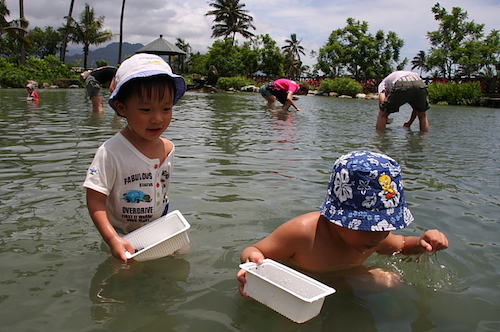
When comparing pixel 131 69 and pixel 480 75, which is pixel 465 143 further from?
pixel 480 75

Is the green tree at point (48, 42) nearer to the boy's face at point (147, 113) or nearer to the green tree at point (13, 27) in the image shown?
the green tree at point (13, 27)

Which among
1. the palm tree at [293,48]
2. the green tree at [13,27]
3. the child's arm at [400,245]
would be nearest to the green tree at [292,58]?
the palm tree at [293,48]

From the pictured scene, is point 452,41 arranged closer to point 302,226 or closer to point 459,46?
point 459,46

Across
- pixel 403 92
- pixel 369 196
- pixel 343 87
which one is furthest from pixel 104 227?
pixel 343 87

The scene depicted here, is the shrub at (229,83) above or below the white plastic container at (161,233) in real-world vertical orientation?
above

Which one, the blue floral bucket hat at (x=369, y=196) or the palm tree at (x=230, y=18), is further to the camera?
the palm tree at (x=230, y=18)

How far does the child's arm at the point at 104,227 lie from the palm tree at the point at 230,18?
52089 millimetres

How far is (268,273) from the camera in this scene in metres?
2.03

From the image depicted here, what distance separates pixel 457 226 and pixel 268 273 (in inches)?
79.9

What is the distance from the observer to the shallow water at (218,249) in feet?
6.57

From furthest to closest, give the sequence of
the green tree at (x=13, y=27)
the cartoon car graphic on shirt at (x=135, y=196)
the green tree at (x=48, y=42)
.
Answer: the green tree at (x=48, y=42)
the green tree at (x=13, y=27)
the cartoon car graphic on shirt at (x=135, y=196)

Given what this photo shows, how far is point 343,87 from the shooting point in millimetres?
37969

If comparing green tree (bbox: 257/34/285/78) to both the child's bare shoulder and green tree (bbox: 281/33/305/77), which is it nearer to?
green tree (bbox: 281/33/305/77)

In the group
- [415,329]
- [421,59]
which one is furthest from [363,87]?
[415,329]
